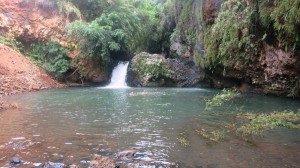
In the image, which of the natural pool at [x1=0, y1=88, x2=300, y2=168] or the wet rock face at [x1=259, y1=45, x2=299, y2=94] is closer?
the natural pool at [x1=0, y1=88, x2=300, y2=168]

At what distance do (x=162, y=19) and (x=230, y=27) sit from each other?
14087 mm

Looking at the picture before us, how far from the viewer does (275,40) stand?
1298cm

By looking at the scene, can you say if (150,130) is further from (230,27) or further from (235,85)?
(235,85)

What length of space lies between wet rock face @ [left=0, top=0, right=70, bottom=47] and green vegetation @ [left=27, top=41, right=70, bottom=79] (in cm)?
60

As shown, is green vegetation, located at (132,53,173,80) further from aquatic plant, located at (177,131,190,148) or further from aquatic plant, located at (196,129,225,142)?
aquatic plant, located at (177,131,190,148)

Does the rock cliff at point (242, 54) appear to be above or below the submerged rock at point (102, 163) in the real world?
above

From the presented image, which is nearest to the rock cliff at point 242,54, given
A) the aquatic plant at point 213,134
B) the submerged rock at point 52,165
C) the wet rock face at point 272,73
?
the wet rock face at point 272,73

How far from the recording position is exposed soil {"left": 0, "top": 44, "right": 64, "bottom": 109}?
1773cm

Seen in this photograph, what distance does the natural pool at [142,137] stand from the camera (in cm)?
583

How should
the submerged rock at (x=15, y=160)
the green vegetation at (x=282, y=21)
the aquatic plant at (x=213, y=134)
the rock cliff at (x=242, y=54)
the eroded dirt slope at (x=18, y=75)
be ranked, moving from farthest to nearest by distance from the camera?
the eroded dirt slope at (x=18, y=75), the rock cliff at (x=242, y=54), the green vegetation at (x=282, y=21), the aquatic plant at (x=213, y=134), the submerged rock at (x=15, y=160)

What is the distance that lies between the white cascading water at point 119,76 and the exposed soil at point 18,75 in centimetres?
386

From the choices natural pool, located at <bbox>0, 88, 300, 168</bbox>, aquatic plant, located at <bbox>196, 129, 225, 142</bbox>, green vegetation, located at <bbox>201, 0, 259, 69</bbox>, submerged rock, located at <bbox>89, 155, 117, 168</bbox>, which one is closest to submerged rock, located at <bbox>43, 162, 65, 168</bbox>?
natural pool, located at <bbox>0, 88, 300, 168</bbox>

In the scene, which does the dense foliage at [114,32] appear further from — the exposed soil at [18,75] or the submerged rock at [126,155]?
the submerged rock at [126,155]

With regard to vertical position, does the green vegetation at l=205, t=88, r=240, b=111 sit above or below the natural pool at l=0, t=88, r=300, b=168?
above
